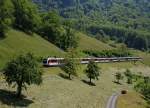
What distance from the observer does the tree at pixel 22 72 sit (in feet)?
243

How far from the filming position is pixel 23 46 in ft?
454

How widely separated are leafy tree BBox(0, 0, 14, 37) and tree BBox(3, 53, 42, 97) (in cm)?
5936

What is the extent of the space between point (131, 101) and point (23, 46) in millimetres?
47901

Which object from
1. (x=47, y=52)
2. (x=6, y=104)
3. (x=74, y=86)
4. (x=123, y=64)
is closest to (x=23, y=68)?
(x=6, y=104)

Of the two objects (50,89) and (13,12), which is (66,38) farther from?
(50,89)

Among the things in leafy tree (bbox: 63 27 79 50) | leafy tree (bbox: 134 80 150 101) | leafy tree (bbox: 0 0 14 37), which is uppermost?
leafy tree (bbox: 0 0 14 37)

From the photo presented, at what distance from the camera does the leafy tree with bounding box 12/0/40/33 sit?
159087 millimetres

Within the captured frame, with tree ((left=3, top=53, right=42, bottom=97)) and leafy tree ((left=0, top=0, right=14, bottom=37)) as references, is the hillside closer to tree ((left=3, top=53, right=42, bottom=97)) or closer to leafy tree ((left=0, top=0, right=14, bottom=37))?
leafy tree ((left=0, top=0, right=14, bottom=37))

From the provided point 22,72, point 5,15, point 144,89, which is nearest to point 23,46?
point 5,15

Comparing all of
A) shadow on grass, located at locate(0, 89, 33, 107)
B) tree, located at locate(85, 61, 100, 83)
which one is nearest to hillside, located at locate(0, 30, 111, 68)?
tree, located at locate(85, 61, 100, 83)

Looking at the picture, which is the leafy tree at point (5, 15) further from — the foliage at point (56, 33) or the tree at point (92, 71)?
the tree at point (92, 71)

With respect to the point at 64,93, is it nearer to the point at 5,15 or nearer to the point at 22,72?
the point at 22,72

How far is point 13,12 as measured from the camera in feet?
506

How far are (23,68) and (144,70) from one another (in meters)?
130
